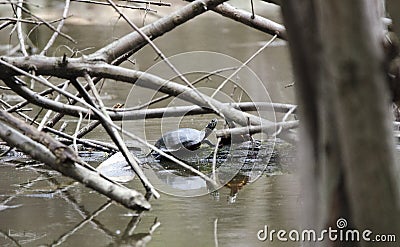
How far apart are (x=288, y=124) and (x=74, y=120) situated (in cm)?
207

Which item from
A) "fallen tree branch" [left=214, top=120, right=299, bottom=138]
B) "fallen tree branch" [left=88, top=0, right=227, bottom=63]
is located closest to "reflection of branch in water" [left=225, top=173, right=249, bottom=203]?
"fallen tree branch" [left=214, top=120, right=299, bottom=138]

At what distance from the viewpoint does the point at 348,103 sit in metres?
0.90

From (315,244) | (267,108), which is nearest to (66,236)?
(267,108)

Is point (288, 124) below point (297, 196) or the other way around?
the other way around

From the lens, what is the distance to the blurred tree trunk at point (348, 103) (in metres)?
0.89

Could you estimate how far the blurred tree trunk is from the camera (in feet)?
2.93

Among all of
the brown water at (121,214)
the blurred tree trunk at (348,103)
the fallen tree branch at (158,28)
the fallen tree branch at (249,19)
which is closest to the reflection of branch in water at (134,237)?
the brown water at (121,214)

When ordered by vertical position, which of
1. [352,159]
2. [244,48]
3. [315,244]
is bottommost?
[244,48]

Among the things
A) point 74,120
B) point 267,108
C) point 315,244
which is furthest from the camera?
point 74,120

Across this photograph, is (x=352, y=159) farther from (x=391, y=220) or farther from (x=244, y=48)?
(x=244, y=48)

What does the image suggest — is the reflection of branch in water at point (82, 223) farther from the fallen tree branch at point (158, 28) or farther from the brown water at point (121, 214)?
the fallen tree branch at point (158, 28)

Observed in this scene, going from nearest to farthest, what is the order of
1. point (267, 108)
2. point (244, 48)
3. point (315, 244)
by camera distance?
point (315, 244), point (267, 108), point (244, 48)

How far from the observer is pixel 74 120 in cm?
484

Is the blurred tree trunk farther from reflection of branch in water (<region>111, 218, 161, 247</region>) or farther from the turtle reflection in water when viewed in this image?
the turtle reflection in water
